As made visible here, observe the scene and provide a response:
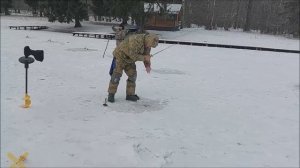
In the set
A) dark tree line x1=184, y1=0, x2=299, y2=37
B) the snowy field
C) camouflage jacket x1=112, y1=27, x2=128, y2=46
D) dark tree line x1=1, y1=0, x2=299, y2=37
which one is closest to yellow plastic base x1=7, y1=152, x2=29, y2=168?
the snowy field

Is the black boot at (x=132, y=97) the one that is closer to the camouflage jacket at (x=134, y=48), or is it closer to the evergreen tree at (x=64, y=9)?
the camouflage jacket at (x=134, y=48)

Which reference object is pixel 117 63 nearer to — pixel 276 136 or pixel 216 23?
pixel 276 136

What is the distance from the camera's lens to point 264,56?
20547 millimetres

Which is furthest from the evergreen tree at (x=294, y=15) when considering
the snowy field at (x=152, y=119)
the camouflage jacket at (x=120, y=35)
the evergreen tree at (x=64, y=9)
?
the camouflage jacket at (x=120, y=35)

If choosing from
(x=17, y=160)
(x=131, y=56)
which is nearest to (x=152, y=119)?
(x=131, y=56)

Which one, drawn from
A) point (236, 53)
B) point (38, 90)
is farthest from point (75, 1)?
point (38, 90)

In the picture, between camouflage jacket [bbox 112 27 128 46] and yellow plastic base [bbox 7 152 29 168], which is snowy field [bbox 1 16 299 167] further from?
camouflage jacket [bbox 112 27 128 46]

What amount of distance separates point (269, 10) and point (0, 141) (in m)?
51.7

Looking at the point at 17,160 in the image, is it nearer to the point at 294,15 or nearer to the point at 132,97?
the point at 132,97

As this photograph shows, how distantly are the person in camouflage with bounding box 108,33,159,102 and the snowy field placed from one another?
43 centimetres

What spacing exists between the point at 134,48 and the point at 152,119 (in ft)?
5.54

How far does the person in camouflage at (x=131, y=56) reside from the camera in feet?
26.6

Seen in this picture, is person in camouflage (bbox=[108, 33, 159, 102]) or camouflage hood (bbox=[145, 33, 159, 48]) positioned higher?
camouflage hood (bbox=[145, 33, 159, 48])

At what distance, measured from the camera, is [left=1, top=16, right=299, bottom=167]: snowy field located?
5707mm
